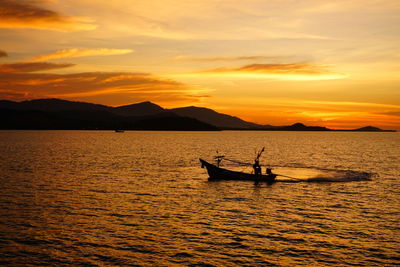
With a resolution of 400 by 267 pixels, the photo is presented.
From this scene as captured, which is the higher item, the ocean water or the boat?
the boat

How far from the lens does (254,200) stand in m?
41.7

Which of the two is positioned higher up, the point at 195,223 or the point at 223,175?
the point at 223,175

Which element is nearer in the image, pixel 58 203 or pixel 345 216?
pixel 345 216

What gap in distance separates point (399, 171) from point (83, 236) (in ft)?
222

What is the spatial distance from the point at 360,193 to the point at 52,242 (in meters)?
37.3

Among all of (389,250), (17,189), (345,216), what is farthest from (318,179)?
(17,189)

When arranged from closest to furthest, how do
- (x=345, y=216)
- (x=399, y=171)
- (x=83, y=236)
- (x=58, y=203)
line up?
(x=83, y=236)
(x=345, y=216)
(x=58, y=203)
(x=399, y=171)

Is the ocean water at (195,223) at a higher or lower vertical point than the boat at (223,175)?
lower

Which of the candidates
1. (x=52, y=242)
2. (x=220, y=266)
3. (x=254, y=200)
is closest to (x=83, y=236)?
(x=52, y=242)

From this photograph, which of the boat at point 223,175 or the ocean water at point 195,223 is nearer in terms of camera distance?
the ocean water at point 195,223

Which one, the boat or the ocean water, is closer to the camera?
the ocean water

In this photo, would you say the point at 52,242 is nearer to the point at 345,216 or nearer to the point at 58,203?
the point at 58,203

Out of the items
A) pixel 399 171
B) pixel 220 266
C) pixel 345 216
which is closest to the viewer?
pixel 220 266

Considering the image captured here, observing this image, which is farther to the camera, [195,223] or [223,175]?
[223,175]
